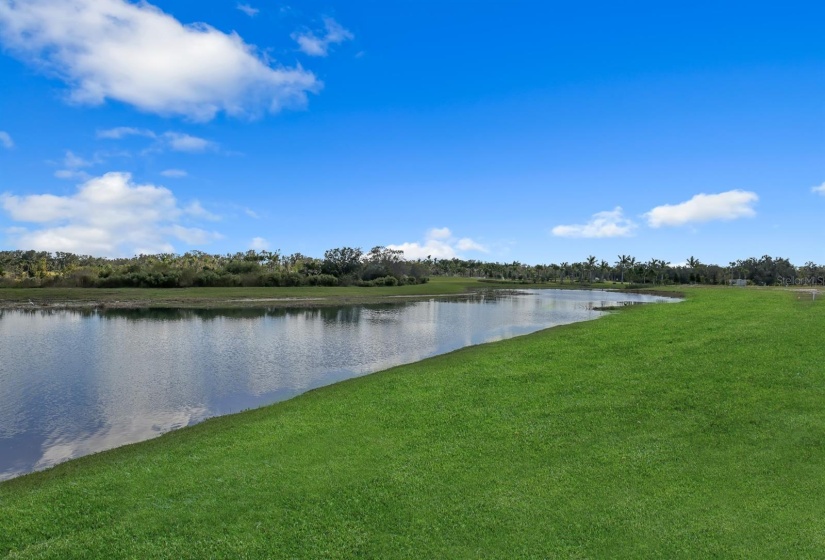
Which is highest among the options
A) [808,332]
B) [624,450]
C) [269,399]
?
[808,332]

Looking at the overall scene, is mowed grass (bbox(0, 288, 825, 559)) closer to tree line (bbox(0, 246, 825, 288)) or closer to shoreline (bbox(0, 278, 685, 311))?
shoreline (bbox(0, 278, 685, 311))

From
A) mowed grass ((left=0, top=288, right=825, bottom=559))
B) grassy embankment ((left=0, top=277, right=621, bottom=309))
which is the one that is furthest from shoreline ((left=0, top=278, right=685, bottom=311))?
mowed grass ((left=0, top=288, right=825, bottom=559))

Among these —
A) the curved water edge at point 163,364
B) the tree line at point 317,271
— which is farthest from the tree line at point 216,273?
the curved water edge at point 163,364

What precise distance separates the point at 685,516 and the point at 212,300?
75253mm

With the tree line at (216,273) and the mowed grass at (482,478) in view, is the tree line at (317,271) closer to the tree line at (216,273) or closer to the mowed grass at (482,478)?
the tree line at (216,273)

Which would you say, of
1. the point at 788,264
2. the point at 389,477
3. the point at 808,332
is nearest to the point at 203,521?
the point at 389,477

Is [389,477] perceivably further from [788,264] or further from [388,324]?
[788,264]

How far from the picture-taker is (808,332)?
17.8 metres

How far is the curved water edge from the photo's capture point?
1534cm

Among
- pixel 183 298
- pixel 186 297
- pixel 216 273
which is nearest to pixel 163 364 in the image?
pixel 183 298

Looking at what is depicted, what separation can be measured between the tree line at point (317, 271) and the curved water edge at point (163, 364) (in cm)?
4993

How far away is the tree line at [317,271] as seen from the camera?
316ft

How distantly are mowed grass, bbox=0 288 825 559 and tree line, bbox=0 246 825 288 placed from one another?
9669 cm

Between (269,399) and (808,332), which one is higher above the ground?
(808,332)
